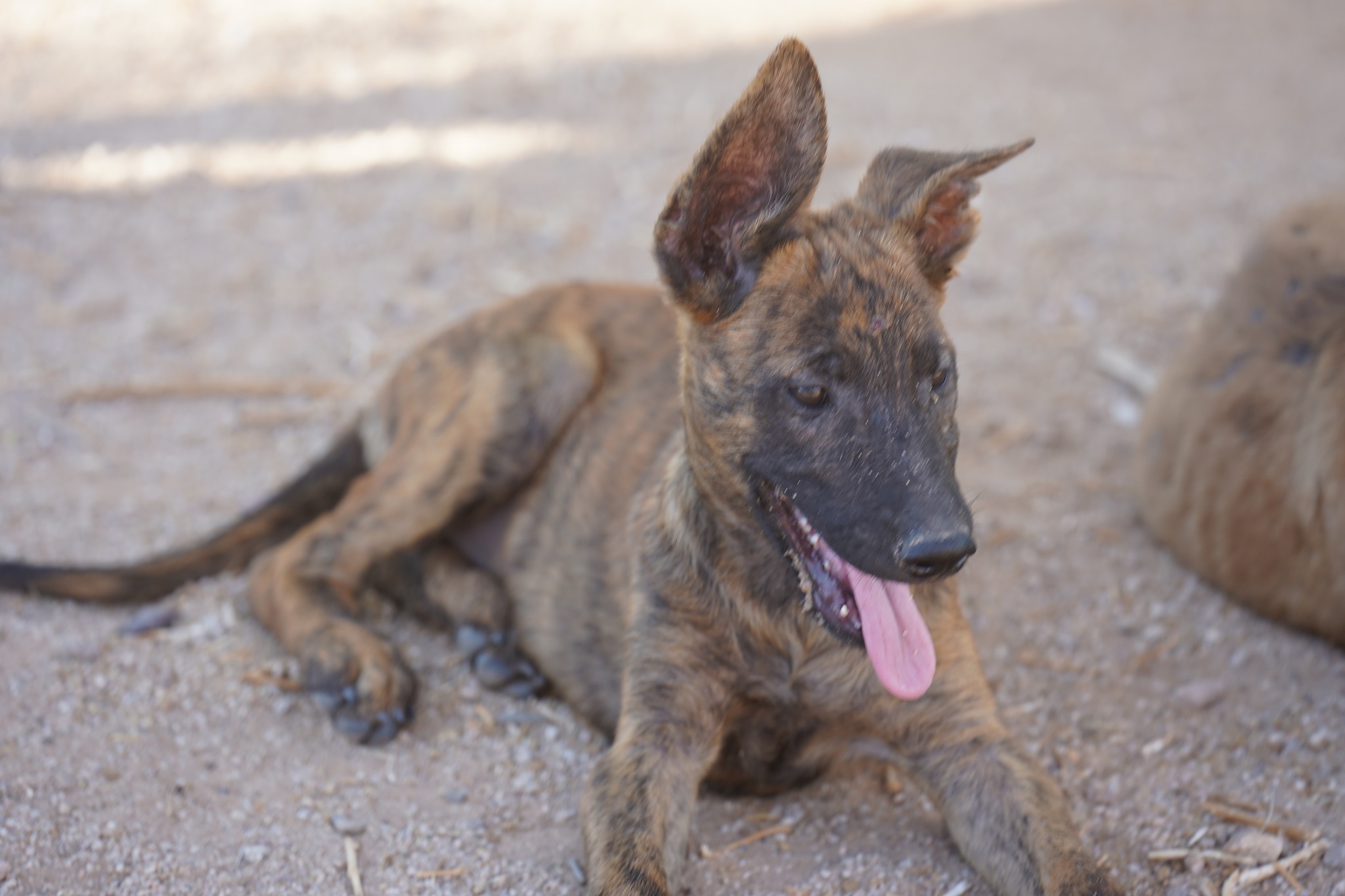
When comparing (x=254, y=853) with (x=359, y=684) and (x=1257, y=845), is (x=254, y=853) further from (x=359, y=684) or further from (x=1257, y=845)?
(x=1257, y=845)

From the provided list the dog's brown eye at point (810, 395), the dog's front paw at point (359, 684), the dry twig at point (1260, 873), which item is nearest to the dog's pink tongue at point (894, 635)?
the dog's brown eye at point (810, 395)

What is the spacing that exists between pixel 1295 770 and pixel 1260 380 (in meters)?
1.50

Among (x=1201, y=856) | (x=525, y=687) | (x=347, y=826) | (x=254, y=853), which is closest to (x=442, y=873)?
(x=347, y=826)

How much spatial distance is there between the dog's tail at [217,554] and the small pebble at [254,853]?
1.43 meters

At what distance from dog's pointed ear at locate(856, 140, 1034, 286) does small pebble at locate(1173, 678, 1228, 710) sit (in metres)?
1.69

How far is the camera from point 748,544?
3.40 meters

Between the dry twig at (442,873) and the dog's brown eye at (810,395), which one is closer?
the dog's brown eye at (810,395)

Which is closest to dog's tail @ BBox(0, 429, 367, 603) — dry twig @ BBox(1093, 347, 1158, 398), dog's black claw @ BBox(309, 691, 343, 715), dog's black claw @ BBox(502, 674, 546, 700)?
dog's black claw @ BBox(309, 691, 343, 715)

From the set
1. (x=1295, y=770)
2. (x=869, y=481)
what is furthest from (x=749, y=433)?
(x=1295, y=770)

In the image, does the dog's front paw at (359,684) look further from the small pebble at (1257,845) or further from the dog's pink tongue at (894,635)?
the small pebble at (1257,845)

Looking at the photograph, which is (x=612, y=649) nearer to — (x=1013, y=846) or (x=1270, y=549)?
(x=1013, y=846)

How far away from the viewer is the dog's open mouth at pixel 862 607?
3.06 metres

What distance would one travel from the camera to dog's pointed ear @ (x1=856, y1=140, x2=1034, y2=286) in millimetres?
3355

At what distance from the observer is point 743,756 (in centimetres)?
354
